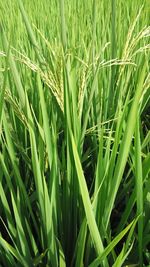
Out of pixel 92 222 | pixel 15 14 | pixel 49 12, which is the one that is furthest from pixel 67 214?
pixel 49 12

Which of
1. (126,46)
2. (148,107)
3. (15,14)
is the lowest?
(148,107)

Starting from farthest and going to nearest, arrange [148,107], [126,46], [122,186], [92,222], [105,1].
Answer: [105,1], [148,107], [122,186], [126,46], [92,222]

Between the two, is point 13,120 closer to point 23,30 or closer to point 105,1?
point 23,30

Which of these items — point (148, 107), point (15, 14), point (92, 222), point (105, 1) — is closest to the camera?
point (92, 222)

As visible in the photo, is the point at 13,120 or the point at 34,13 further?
the point at 34,13

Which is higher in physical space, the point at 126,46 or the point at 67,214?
the point at 126,46

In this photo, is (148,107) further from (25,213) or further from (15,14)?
(15,14)

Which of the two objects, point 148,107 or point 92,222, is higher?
point 148,107

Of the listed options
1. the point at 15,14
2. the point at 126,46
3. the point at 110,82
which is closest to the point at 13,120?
the point at 110,82

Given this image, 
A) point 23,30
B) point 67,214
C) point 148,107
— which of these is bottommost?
point 67,214
